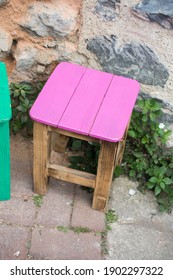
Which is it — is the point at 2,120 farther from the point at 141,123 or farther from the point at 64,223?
the point at 141,123

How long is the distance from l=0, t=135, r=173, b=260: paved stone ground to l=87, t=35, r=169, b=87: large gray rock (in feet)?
2.15

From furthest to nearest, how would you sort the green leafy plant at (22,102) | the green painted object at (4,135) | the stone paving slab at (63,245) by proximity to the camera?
the green leafy plant at (22,102) → the stone paving slab at (63,245) → the green painted object at (4,135)

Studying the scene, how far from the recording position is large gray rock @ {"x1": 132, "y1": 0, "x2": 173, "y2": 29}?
2.59 metres

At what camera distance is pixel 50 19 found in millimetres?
2764

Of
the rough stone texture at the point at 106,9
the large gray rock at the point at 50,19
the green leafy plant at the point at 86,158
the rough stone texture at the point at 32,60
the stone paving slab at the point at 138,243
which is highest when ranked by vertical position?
the rough stone texture at the point at 106,9

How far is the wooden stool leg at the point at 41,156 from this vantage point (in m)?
2.56

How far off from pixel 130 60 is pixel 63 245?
110cm

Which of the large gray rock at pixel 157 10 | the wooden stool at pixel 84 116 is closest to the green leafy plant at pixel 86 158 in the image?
the wooden stool at pixel 84 116

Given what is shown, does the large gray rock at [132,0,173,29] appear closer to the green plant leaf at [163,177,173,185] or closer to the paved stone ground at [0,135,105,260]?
the green plant leaf at [163,177,173,185]

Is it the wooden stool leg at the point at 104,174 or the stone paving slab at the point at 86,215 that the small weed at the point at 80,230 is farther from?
the wooden stool leg at the point at 104,174

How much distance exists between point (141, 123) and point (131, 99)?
380mm

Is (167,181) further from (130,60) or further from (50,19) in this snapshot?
(50,19)

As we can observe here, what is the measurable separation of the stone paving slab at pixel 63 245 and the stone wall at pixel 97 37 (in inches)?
34.8

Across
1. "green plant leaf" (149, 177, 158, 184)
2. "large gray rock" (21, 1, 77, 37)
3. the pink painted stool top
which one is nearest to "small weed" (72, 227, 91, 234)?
"green plant leaf" (149, 177, 158, 184)
